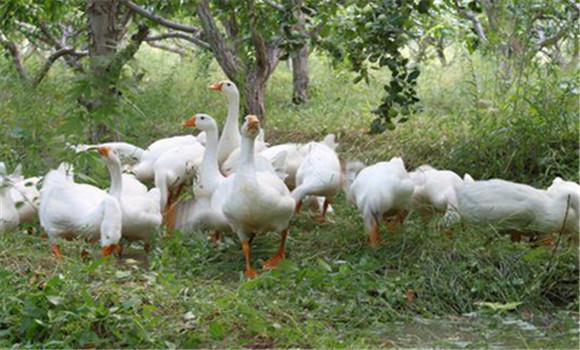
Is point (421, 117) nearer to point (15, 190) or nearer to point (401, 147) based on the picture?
point (401, 147)

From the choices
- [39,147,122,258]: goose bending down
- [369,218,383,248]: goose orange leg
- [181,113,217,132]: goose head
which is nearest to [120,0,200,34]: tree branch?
[181,113,217,132]: goose head

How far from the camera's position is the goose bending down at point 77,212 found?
6.74m

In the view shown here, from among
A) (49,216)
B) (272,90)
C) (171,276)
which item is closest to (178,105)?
(272,90)

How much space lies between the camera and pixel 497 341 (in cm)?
509

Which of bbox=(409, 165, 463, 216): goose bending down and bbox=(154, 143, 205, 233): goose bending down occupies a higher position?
bbox=(409, 165, 463, 216): goose bending down

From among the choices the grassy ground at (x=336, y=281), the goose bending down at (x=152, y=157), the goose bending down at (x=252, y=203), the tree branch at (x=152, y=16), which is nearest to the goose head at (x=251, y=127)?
the goose bending down at (x=252, y=203)

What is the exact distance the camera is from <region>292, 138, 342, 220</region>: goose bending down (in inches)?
310

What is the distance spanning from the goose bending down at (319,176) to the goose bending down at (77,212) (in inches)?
58.3

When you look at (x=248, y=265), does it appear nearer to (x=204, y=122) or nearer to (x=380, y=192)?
(x=380, y=192)

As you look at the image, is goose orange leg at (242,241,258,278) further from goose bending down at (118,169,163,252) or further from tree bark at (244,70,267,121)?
tree bark at (244,70,267,121)

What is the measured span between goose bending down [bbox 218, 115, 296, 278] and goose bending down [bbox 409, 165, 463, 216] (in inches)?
44.5

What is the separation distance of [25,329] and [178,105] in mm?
8502

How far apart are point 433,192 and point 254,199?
1.50m

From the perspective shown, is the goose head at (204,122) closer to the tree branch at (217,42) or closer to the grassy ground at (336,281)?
the grassy ground at (336,281)
